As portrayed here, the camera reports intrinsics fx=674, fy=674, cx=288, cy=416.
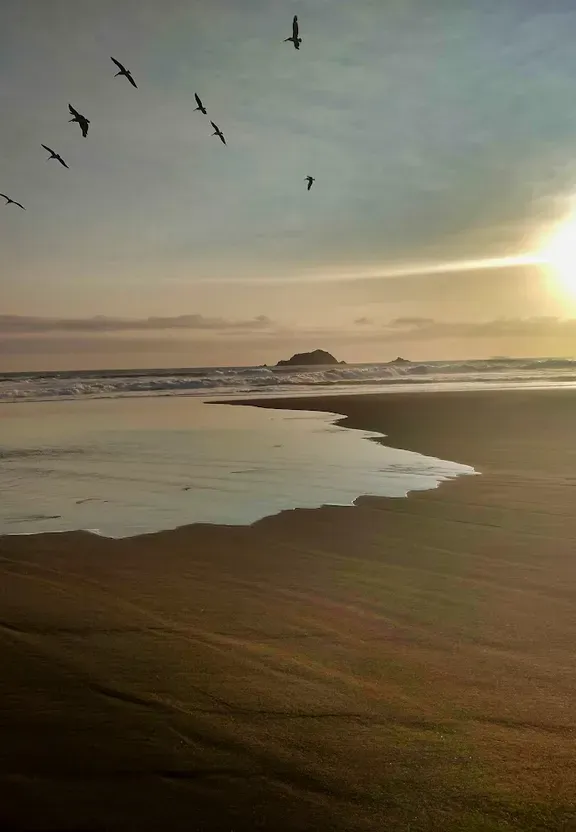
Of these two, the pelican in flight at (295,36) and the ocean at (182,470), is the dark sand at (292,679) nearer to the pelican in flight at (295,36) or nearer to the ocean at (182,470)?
the ocean at (182,470)

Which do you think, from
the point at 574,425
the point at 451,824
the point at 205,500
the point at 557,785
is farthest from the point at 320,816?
the point at 574,425

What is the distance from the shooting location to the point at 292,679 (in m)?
3.77

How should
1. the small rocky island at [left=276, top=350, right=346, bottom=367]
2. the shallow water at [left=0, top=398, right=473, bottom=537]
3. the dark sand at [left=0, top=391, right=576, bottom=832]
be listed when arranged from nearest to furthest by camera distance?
the dark sand at [left=0, top=391, right=576, bottom=832], the shallow water at [left=0, top=398, right=473, bottom=537], the small rocky island at [left=276, top=350, right=346, bottom=367]

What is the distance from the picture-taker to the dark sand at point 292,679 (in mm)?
2799

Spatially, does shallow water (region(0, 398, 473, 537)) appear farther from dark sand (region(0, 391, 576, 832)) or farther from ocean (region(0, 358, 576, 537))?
dark sand (region(0, 391, 576, 832))

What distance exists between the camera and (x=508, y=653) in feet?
13.4

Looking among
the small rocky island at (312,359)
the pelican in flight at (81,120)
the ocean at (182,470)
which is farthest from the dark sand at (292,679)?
the small rocky island at (312,359)

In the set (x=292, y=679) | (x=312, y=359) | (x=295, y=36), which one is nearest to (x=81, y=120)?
(x=295, y=36)

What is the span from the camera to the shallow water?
786 cm

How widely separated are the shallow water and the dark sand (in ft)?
3.50

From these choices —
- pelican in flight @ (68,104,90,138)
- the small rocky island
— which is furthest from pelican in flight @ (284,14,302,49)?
the small rocky island

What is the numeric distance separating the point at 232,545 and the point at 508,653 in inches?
119

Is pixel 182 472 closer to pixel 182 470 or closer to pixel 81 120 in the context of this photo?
pixel 182 470

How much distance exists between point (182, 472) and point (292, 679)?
7.16 m
